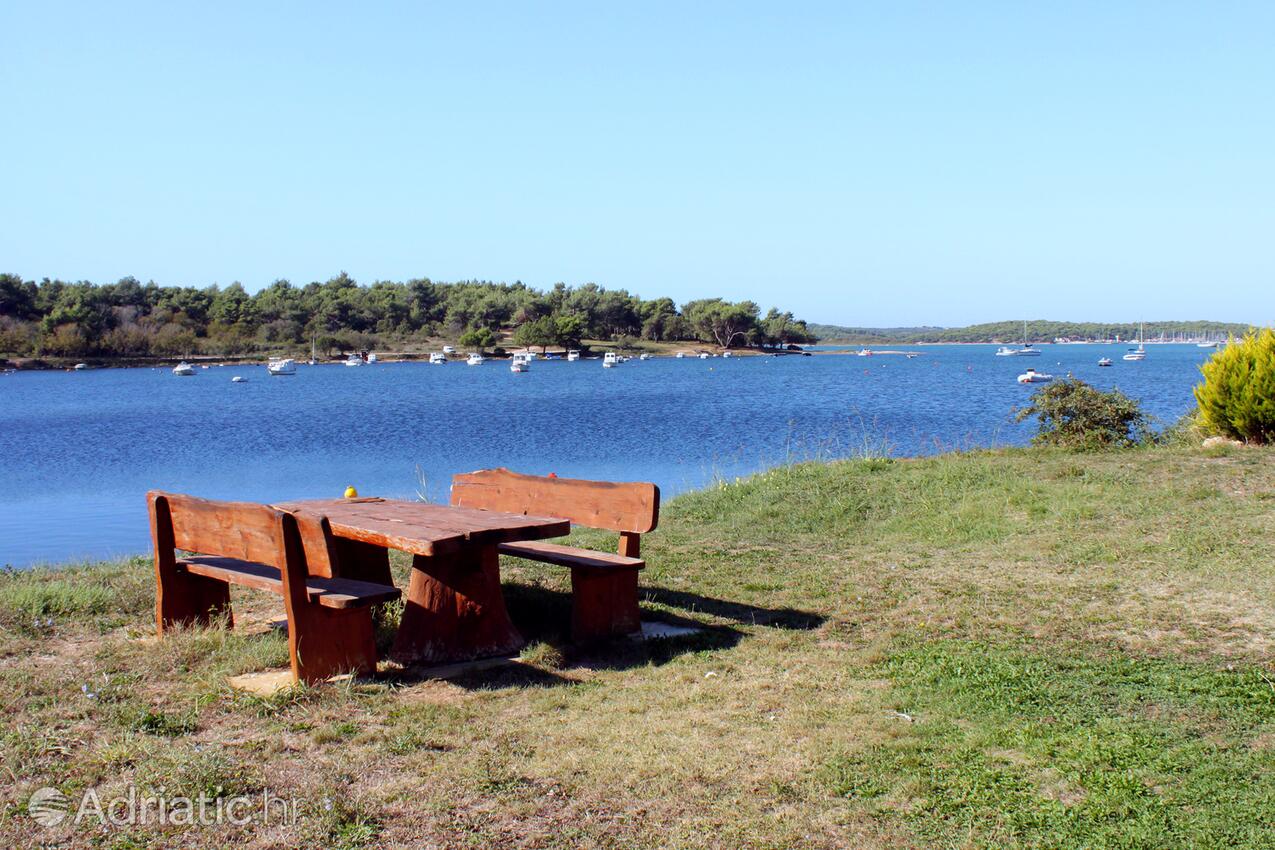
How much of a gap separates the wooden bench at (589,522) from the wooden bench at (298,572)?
121cm

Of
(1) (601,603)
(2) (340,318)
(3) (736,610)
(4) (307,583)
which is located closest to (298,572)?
(4) (307,583)

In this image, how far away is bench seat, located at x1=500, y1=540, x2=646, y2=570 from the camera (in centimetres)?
591

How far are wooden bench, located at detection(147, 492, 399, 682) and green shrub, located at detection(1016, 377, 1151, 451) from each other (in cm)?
1036

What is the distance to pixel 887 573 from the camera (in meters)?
7.59

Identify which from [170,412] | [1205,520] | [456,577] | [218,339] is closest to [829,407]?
[170,412]

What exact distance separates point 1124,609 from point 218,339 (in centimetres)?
11694

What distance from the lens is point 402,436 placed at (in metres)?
31.2

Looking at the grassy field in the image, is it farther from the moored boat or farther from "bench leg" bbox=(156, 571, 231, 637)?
the moored boat

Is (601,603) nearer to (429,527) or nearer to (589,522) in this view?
(589,522)

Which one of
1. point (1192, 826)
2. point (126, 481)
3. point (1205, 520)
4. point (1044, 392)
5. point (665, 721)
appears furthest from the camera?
point (126, 481)

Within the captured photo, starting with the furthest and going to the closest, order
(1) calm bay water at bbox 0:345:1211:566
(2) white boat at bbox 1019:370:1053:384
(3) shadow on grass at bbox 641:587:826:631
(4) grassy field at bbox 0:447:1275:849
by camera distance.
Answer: (2) white boat at bbox 1019:370:1053:384 < (1) calm bay water at bbox 0:345:1211:566 < (3) shadow on grass at bbox 641:587:826:631 < (4) grassy field at bbox 0:447:1275:849

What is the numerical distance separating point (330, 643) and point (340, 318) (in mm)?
126494

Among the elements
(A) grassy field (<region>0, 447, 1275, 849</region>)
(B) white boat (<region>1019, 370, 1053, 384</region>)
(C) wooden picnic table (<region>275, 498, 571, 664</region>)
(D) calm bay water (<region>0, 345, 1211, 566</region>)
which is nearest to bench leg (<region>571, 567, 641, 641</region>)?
(A) grassy field (<region>0, 447, 1275, 849</region>)

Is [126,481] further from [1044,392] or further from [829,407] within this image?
[829,407]
